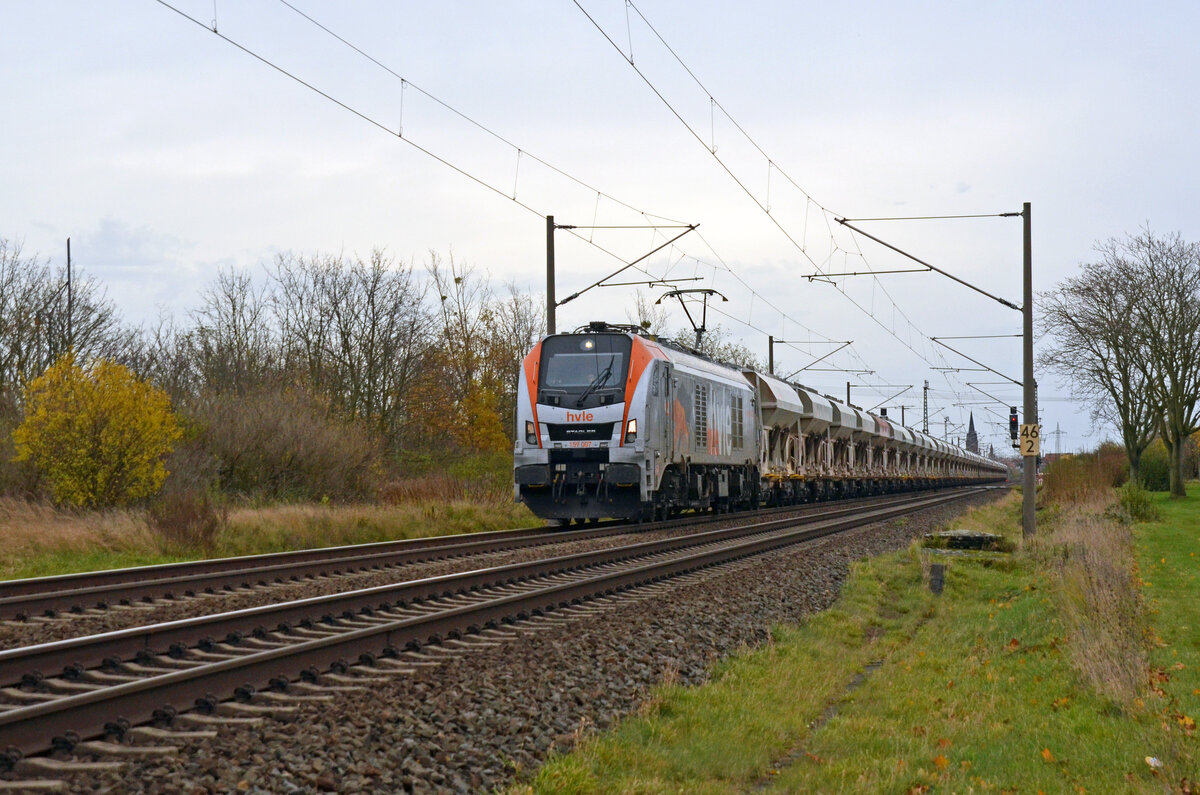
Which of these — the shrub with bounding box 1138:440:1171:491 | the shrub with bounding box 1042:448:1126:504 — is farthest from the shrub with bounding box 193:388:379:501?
the shrub with bounding box 1138:440:1171:491

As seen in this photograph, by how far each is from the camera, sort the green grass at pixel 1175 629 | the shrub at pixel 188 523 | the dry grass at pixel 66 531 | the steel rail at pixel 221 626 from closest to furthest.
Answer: the green grass at pixel 1175 629 → the steel rail at pixel 221 626 → the dry grass at pixel 66 531 → the shrub at pixel 188 523

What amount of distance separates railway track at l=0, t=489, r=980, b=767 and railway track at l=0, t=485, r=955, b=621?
85.6 inches

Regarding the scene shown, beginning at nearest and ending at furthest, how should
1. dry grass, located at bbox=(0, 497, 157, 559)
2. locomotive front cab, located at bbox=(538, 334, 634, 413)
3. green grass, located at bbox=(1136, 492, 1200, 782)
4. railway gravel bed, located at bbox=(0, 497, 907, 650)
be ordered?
green grass, located at bbox=(1136, 492, 1200, 782) < railway gravel bed, located at bbox=(0, 497, 907, 650) < dry grass, located at bbox=(0, 497, 157, 559) < locomotive front cab, located at bbox=(538, 334, 634, 413)

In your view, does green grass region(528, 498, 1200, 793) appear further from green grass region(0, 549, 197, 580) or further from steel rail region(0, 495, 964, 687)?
green grass region(0, 549, 197, 580)

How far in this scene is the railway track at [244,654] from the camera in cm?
572

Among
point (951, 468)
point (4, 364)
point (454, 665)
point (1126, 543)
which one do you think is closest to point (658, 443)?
point (1126, 543)

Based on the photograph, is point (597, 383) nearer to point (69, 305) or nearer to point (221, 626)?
point (221, 626)

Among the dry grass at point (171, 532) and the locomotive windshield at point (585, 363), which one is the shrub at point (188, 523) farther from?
the locomotive windshield at point (585, 363)

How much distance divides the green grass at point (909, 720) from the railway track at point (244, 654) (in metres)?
2.07

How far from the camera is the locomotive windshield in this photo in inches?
842

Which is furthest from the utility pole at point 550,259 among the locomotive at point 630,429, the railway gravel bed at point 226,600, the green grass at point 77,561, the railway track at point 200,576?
the green grass at point 77,561

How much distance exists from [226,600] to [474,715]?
510cm

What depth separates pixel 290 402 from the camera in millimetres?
27953

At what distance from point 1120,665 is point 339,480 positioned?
20.9 meters
